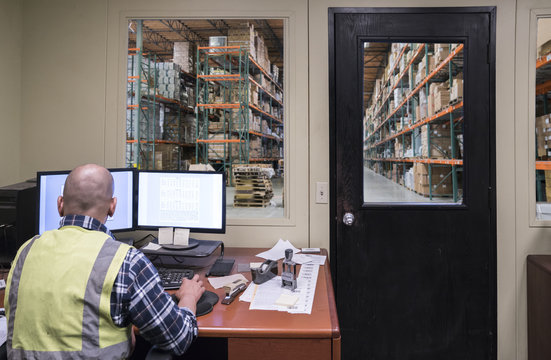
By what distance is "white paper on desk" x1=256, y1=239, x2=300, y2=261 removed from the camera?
2.06 metres

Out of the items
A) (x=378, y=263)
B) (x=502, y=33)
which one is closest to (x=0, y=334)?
(x=378, y=263)

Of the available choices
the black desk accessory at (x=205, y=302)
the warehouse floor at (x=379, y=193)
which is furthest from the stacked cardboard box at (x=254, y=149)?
the black desk accessory at (x=205, y=302)

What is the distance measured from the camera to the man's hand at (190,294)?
1247 millimetres

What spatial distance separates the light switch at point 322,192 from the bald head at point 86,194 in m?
1.46

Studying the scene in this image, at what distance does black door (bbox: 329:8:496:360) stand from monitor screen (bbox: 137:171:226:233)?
2.66ft

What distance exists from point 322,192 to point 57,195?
1573 mm

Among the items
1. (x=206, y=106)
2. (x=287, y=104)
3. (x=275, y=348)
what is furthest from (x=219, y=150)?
(x=275, y=348)

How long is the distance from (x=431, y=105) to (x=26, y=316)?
13.7 ft

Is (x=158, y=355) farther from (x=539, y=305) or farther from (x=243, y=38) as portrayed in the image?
(x=243, y=38)

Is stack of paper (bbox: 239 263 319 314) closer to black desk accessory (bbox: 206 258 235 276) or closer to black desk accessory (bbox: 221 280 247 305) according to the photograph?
black desk accessory (bbox: 221 280 247 305)

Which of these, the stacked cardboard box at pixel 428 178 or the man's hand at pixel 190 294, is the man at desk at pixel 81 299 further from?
the stacked cardboard box at pixel 428 178

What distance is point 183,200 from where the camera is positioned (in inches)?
75.9

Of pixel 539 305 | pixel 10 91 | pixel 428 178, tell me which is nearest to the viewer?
pixel 539 305

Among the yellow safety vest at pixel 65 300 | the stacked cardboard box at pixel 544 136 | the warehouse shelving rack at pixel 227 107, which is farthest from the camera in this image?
the warehouse shelving rack at pixel 227 107
